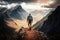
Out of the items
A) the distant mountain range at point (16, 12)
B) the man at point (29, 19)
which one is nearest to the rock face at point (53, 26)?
the man at point (29, 19)

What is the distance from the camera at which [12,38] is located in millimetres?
6648

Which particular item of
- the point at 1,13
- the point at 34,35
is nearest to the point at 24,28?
the point at 34,35

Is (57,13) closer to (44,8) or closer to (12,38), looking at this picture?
(44,8)

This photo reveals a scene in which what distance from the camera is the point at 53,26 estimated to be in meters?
6.82

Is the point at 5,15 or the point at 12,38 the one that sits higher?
the point at 5,15

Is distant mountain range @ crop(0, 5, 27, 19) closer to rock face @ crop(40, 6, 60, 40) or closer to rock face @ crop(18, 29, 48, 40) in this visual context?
rock face @ crop(18, 29, 48, 40)

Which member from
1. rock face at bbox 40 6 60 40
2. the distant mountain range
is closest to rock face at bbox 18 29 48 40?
rock face at bbox 40 6 60 40

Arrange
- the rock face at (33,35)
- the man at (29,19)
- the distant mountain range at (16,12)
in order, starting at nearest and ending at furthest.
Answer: the rock face at (33,35) → the man at (29,19) → the distant mountain range at (16,12)

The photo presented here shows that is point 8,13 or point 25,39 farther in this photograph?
point 8,13

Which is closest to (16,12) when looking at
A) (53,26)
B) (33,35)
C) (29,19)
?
(29,19)

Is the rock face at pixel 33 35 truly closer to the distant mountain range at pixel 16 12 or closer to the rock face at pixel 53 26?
the rock face at pixel 53 26

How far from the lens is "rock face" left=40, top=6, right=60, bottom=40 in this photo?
6617 mm

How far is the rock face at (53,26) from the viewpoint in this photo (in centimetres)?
662

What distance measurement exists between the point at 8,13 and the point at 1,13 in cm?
19
